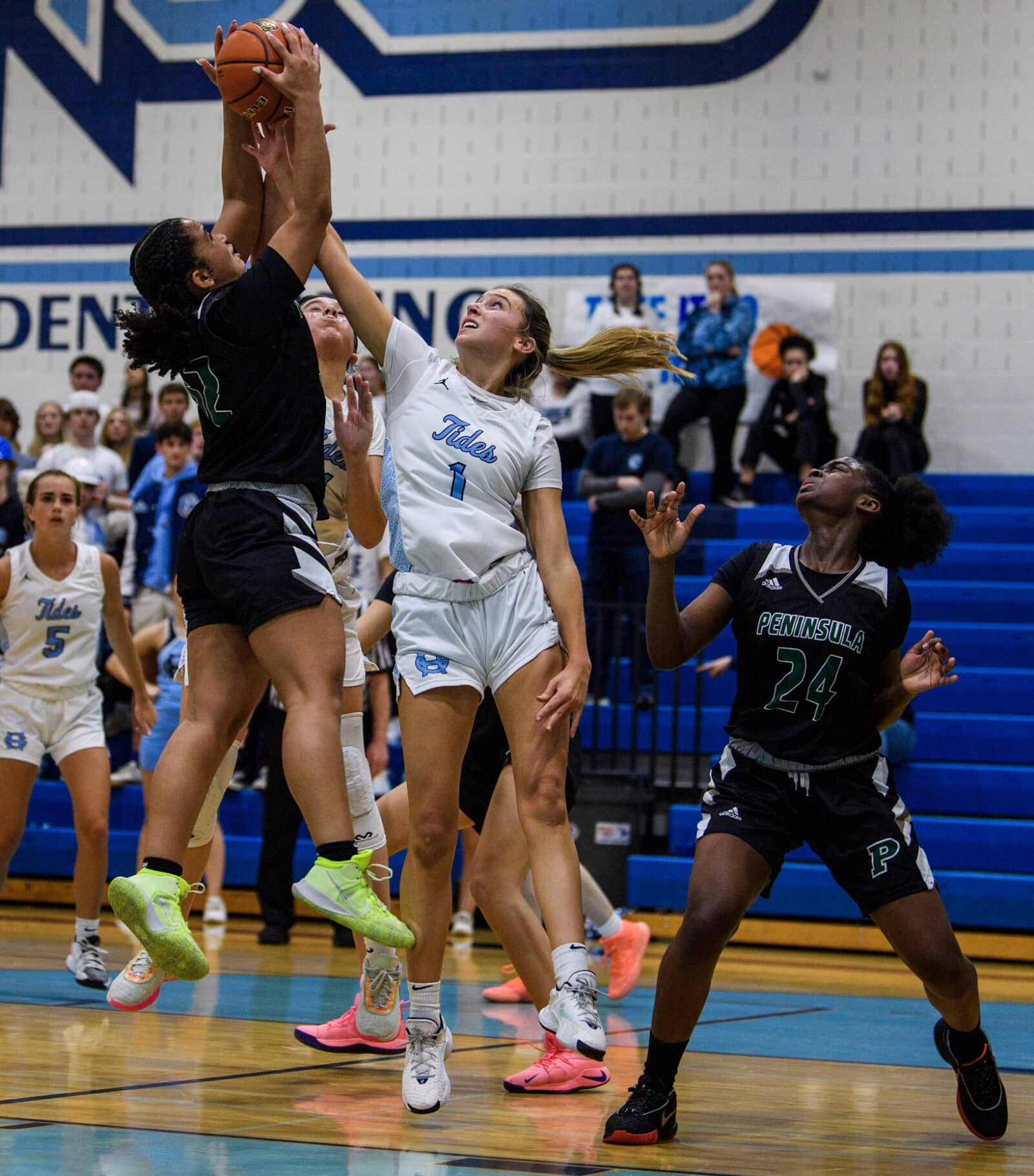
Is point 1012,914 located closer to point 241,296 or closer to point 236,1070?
point 236,1070

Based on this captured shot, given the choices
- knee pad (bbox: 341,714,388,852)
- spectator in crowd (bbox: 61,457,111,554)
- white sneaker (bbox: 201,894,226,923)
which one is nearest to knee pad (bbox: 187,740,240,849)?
knee pad (bbox: 341,714,388,852)

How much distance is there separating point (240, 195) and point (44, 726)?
10.6ft

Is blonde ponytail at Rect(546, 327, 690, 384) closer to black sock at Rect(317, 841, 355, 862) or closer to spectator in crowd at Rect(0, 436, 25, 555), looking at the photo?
black sock at Rect(317, 841, 355, 862)

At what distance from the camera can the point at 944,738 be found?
9789 millimetres

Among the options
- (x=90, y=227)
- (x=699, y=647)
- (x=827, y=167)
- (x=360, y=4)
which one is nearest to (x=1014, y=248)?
(x=827, y=167)

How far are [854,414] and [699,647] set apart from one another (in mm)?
10043

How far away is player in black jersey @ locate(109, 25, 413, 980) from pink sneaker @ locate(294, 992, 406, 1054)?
1.21m

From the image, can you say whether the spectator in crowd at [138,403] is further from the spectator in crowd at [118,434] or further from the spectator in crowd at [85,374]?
the spectator in crowd at [118,434]

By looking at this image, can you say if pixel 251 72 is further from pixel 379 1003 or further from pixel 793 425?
pixel 793 425

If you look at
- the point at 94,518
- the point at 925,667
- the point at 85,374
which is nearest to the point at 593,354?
the point at 925,667

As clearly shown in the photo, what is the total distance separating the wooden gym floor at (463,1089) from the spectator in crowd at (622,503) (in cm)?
366

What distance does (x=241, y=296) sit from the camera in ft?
13.1

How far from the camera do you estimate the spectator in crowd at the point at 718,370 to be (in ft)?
41.5

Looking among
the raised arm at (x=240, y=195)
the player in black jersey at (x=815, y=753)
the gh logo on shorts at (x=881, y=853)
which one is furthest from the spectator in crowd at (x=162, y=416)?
the gh logo on shorts at (x=881, y=853)
